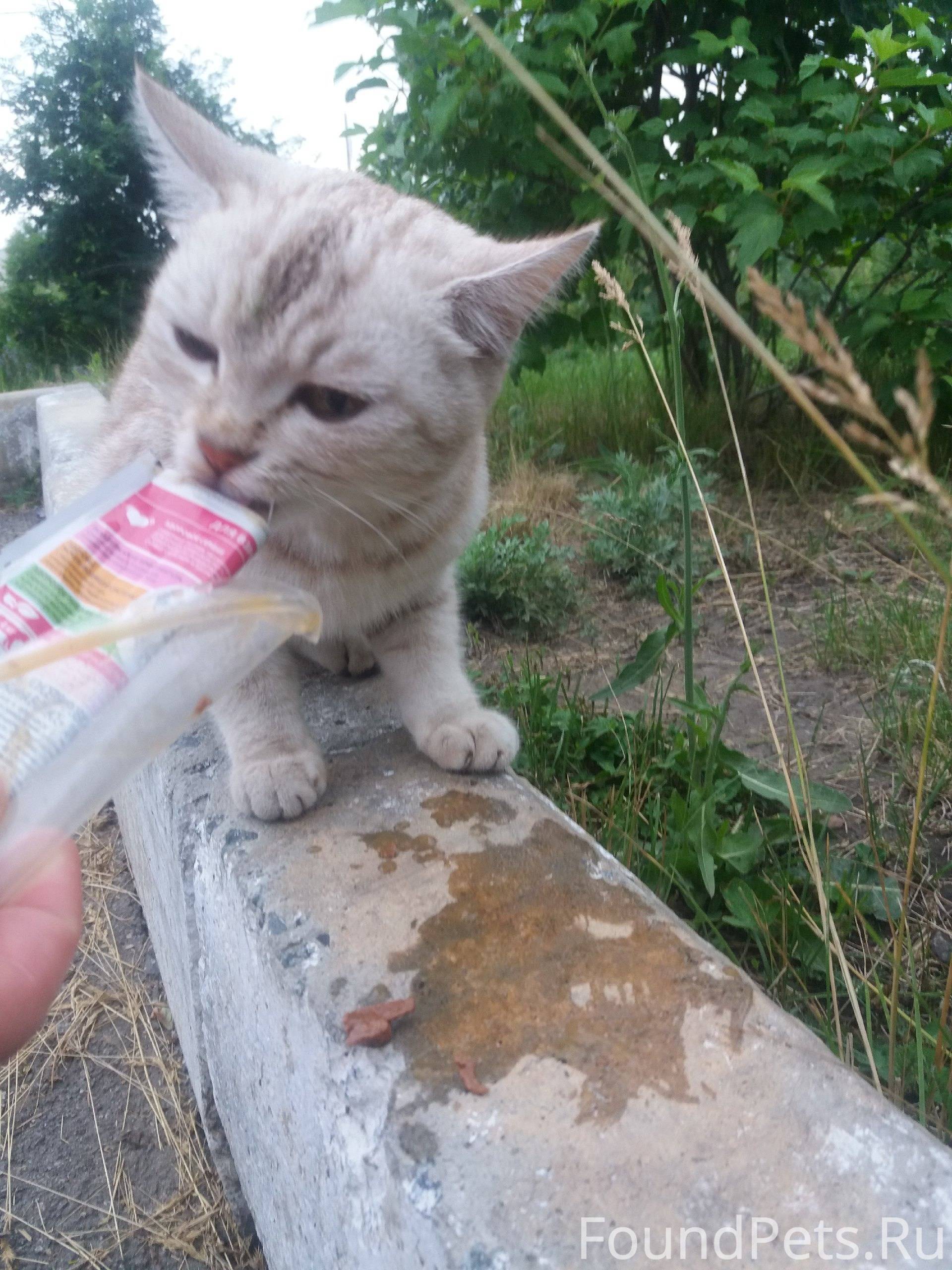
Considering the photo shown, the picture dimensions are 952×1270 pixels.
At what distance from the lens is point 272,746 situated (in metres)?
1.13

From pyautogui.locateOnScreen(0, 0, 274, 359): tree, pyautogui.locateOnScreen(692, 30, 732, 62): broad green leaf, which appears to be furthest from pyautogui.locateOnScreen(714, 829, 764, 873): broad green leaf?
pyautogui.locateOnScreen(0, 0, 274, 359): tree

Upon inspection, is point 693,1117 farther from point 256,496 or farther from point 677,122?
point 677,122

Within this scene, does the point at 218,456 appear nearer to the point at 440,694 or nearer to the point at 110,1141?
the point at 440,694

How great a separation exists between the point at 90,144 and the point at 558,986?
5.27m

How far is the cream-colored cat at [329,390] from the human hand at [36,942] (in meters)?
0.35

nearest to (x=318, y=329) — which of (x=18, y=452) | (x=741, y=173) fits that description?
(x=741, y=173)

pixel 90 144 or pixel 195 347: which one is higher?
pixel 90 144

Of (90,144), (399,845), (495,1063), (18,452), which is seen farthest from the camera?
(90,144)

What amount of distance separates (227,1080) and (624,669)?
2.46ft

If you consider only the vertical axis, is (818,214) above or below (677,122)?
below

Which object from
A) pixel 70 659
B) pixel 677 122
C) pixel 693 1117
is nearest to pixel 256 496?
pixel 70 659

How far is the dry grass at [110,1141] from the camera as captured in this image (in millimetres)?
1124

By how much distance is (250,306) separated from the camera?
104cm

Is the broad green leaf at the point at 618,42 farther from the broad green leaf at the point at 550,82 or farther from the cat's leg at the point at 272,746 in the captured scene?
the cat's leg at the point at 272,746
